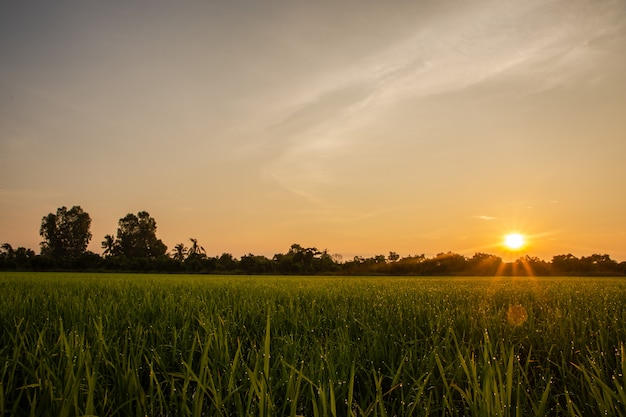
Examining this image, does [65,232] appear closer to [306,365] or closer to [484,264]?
[484,264]

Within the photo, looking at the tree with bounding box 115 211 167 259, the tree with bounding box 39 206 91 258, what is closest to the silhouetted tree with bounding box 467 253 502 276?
the tree with bounding box 115 211 167 259

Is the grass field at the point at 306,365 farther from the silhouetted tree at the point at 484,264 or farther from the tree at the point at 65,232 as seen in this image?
the tree at the point at 65,232

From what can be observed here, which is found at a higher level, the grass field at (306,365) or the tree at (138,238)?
the tree at (138,238)

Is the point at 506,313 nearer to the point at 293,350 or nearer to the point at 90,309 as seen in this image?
the point at 293,350

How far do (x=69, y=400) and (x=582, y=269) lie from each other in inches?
2277

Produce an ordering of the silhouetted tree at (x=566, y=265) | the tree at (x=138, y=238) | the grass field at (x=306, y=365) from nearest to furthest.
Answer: the grass field at (x=306, y=365), the silhouetted tree at (x=566, y=265), the tree at (x=138, y=238)

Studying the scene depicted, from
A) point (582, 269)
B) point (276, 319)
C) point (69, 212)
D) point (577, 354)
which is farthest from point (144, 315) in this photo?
point (69, 212)

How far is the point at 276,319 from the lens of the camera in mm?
3896

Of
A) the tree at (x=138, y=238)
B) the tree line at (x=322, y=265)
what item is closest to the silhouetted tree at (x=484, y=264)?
the tree line at (x=322, y=265)

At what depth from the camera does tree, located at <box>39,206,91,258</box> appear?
96.1m

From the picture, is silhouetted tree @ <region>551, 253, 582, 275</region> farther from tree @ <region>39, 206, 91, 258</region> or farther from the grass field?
tree @ <region>39, 206, 91, 258</region>

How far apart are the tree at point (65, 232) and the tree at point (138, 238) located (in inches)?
422

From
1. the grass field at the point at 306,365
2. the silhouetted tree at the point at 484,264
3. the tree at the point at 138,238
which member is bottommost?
the grass field at the point at 306,365

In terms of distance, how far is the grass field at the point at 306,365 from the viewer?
1.54m
